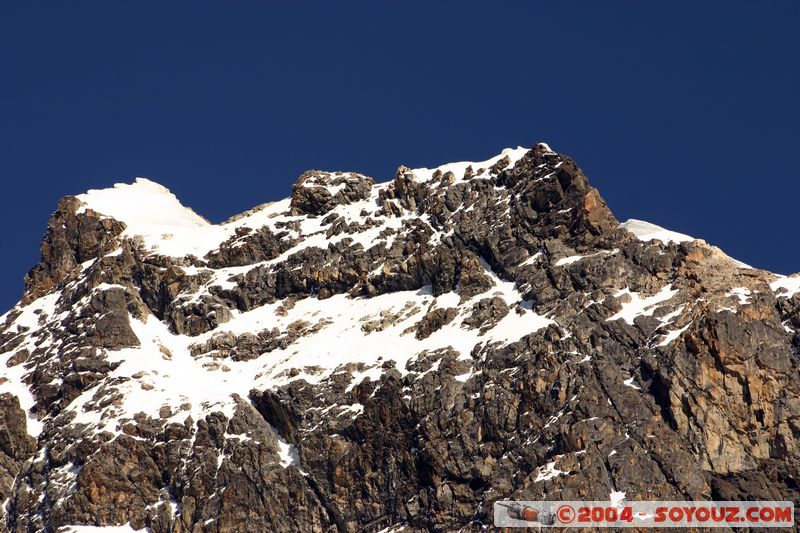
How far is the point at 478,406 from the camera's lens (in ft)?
579

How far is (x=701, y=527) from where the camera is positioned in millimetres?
162625

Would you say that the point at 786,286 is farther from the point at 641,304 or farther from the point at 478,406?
the point at 478,406

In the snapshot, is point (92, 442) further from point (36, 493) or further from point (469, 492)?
point (469, 492)

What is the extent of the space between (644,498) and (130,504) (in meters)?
49.1

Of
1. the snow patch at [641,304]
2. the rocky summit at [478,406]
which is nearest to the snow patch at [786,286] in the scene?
the rocky summit at [478,406]

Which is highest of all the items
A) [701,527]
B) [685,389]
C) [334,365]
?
[334,365]

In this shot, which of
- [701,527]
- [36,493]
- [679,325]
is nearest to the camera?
[701,527]

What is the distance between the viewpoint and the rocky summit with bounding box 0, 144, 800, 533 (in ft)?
554

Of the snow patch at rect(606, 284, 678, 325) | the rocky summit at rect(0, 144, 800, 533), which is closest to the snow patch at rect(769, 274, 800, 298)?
the rocky summit at rect(0, 144, 800, 533)

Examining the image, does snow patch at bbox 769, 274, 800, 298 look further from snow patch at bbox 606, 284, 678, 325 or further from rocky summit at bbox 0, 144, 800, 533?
snow patch at bbox 606, 284, 678, 325

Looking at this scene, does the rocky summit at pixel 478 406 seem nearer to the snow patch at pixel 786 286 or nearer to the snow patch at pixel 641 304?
the snow patch at pixel 641 304

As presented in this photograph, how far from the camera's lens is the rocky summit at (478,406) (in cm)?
16900

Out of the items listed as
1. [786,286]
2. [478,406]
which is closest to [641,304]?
[786,286]

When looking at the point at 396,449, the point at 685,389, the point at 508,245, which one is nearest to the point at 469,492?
the point at 396,449
